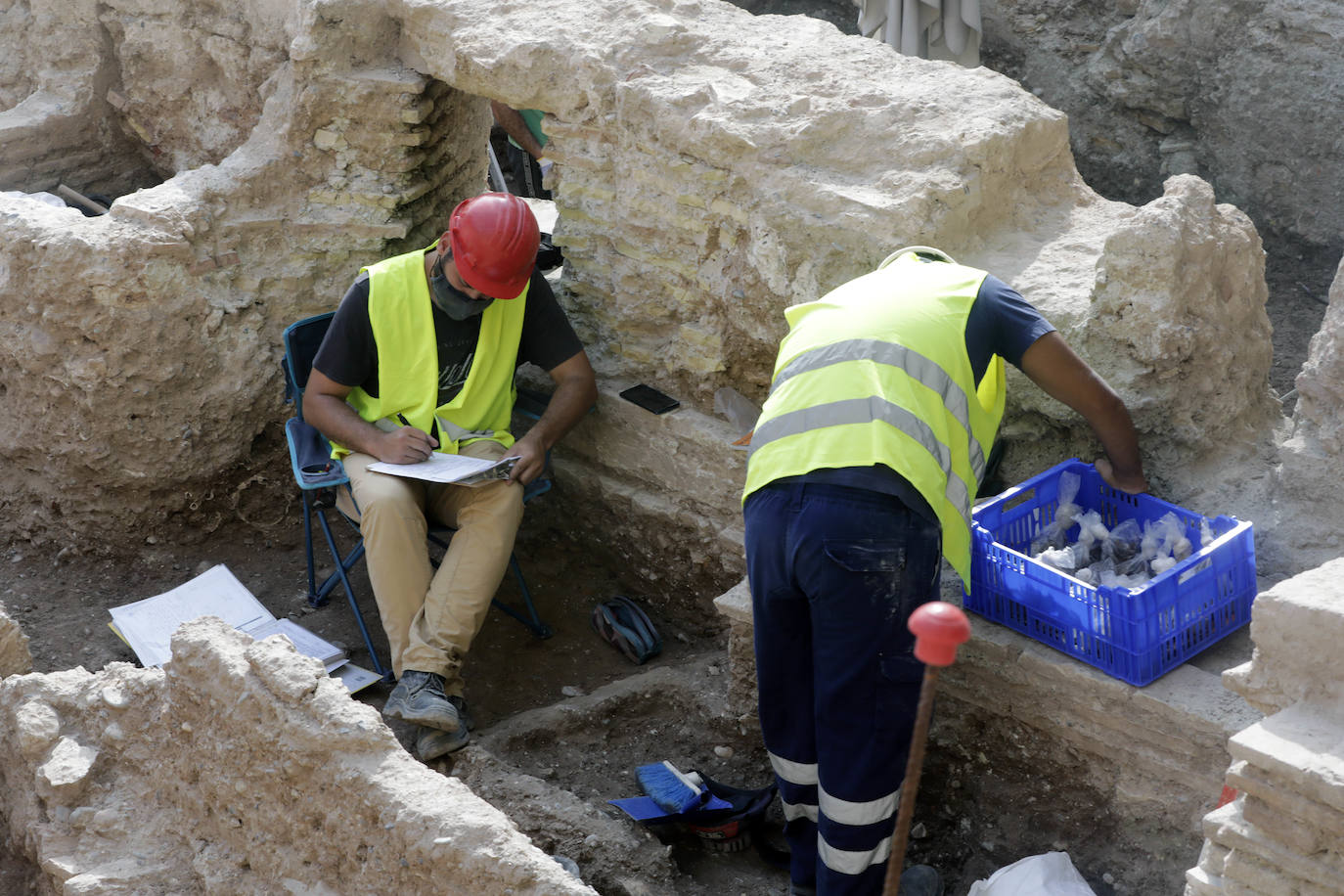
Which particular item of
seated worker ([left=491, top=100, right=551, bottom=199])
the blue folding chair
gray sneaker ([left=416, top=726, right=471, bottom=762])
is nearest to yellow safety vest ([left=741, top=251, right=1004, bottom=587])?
gray sneaker ([left=416, top=726, right=471, bottom=762])

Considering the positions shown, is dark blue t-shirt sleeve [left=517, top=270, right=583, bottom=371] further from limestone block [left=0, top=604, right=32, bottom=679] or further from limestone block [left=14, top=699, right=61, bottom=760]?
limestone block [left=14, top=699, right=61, bottom=760]

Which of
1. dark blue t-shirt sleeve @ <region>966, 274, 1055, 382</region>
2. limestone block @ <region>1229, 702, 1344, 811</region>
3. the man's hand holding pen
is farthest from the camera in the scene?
the man's hand holding pen

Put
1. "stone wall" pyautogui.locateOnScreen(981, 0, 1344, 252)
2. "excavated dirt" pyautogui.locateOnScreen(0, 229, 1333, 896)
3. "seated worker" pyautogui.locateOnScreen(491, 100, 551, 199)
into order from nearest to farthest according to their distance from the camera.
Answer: "excavated dirt" pyautogui.locateOnScreen(0, 229, 1333, 896)
"seated worker" pyautogui.locateOnScreen(491, 100, 551, 199)
"stone wall" pyautogui.locateOnScreen(981, 0, 1344, 252)

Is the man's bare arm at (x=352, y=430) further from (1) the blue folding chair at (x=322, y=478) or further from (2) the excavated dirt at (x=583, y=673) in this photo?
(2) the excavated dirt at (x=583, y=673)

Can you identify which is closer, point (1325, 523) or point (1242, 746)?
point (1242, 746)

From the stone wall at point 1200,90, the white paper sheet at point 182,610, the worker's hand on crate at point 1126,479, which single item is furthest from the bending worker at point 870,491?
the stone wall at point 1200,90

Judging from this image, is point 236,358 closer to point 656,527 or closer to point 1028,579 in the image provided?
point 656,527

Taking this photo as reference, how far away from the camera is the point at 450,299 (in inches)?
170

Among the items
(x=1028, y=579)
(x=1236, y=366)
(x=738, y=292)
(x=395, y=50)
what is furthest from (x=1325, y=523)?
(x=395, y=50)

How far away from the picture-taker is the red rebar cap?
1.88 meters

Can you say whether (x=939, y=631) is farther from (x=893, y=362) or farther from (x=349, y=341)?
(x=349, y=341)

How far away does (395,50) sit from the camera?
205 inches

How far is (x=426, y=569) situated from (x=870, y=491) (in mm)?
1814

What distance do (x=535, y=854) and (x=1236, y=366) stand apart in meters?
2.50
